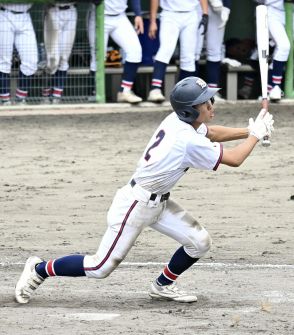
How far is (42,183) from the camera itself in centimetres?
1056

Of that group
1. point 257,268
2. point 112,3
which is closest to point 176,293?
point 257,268

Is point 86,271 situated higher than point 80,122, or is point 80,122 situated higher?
point 86,271

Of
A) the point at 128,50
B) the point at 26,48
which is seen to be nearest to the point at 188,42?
the point at 128,50

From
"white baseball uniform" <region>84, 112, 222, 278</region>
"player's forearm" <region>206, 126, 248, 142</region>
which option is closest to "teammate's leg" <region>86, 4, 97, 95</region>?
"player's forearm" <region>206, 126, 248, 142</region>

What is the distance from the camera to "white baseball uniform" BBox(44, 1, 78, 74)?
13953 millimetres

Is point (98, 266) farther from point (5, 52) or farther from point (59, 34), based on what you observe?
point (59, 34)

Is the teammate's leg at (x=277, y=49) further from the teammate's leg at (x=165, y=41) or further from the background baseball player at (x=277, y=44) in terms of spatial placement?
the teammate's leg at (x=165, y=41)

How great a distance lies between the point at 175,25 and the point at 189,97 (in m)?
7.73

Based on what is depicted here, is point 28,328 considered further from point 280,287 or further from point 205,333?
point 280,287

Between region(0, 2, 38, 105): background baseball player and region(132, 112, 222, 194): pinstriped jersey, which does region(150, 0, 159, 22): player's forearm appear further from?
region(132, 112, 222, 194): pinstriped jersey

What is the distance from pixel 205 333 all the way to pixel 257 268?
1.61 metres

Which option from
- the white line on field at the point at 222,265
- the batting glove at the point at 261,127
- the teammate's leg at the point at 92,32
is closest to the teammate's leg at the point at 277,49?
the teammate's leg at the point at 92,32

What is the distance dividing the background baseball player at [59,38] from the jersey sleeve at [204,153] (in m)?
7.60

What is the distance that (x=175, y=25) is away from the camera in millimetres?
14164
